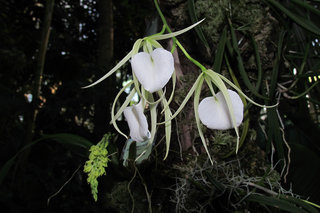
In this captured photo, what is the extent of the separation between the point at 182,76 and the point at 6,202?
1.35 meters

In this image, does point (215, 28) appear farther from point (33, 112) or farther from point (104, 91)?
point (33, 112)

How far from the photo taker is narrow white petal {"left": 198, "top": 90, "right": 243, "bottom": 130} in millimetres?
298

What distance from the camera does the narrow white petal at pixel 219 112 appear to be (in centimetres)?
30

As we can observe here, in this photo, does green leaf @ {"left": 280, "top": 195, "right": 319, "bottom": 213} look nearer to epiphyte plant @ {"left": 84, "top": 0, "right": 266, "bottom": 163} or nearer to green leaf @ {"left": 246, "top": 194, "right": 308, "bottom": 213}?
green leaf @ {"left": 246, "top": 194, "right": 308, "bottom": 213}

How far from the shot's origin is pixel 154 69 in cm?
28

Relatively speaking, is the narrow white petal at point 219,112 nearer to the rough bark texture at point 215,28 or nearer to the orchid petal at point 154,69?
the orchid petal at point 154,69

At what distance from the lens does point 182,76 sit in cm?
52

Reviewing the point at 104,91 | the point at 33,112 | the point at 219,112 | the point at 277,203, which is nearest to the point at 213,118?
the point at 219,112

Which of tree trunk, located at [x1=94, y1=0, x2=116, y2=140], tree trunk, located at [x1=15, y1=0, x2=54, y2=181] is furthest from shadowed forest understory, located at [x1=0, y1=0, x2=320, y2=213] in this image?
tree trunk, located at [x1=15, y1=0, x2=54, y2=181]

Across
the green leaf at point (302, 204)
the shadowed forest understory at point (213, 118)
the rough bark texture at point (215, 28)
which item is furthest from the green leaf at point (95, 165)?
the green leaf at point (302, 204)

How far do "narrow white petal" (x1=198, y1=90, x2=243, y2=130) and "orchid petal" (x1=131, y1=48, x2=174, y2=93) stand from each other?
7 centimetres

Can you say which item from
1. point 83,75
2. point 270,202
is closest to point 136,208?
point 270,202

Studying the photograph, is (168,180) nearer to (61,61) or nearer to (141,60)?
(141,60)

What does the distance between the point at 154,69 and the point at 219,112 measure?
90 millimetres
